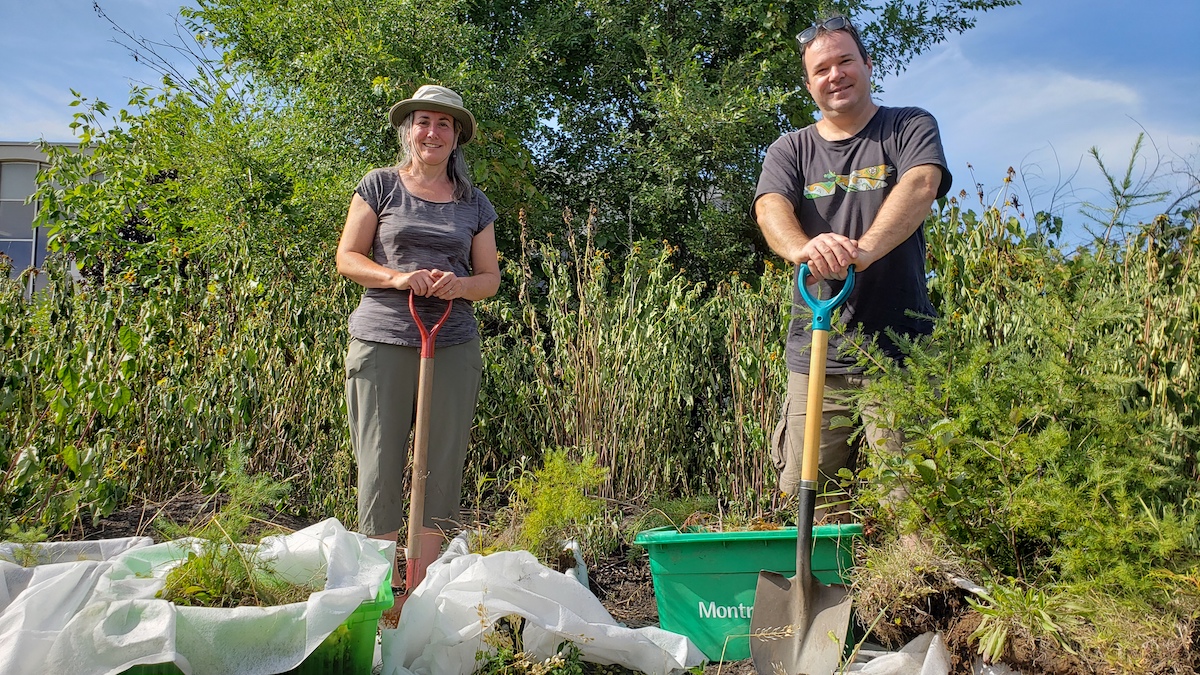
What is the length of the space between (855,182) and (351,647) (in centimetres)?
168

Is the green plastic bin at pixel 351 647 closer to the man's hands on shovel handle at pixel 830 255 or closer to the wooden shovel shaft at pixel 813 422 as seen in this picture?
the wooden shovel shaft at pixel 813 422

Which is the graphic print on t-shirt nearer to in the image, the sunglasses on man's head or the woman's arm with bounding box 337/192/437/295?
the sunglasses on man's head

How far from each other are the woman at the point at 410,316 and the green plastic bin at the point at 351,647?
529mm

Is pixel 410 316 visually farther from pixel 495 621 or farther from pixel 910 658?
pixel 910 658

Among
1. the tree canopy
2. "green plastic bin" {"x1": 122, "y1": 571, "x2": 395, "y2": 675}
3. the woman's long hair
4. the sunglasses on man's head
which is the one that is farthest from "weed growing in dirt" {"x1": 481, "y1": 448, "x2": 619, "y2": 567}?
the tree canopy

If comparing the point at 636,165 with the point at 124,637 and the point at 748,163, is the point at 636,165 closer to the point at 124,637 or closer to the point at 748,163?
the point at 748,163

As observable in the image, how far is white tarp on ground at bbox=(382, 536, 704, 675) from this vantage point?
213 cm

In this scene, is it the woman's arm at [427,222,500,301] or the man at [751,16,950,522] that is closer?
the man at [751,16,950,522]

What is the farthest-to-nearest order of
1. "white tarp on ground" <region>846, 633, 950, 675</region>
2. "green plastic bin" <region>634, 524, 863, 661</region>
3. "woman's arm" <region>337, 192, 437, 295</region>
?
"woman's arm" <region>337, 192, 437, 295</region>
"green plastic bin" <region>634, 524, 863, 661</region>
"white tarp on ground" <region>846, 633, 950, 675</region>

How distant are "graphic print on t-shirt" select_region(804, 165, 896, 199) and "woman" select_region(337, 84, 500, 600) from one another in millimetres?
1064

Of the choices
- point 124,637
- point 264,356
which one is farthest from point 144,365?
point 124,637

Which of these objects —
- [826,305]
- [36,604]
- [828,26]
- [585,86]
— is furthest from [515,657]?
[585,86]

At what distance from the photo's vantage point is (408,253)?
284 cm

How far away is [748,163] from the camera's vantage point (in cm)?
699
